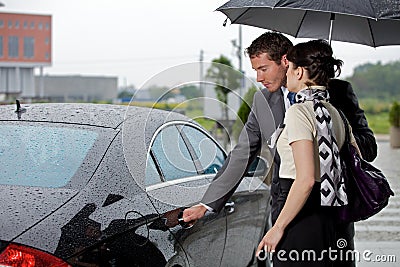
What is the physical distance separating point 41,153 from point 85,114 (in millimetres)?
A: 398

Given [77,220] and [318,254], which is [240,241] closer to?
[318,254]

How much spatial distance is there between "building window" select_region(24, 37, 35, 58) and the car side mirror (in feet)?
99.5

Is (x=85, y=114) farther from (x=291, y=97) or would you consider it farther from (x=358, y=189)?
(x=358, y=189)

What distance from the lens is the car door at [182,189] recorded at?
10.3ft

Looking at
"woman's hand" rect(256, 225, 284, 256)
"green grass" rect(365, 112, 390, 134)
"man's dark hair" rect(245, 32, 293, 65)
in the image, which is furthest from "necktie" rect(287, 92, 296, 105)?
"green grass" rect(365, 112, 390, 134)

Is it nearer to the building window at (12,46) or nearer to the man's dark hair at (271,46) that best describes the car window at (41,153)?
the man's dark hair at (271,46)

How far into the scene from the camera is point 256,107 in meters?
3.35

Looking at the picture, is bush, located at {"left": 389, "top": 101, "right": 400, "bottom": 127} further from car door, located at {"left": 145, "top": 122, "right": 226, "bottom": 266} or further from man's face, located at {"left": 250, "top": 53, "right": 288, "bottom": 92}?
man's face, located at {"left": 250, "top": 53, "right": 288, "bottom": 92}

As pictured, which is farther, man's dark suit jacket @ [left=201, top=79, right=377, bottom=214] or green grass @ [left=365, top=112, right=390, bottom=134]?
green grass @ [left=365, top=112, right=390, bottom=134]

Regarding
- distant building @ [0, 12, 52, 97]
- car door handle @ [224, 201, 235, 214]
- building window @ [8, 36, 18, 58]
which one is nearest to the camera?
car door handle @ [224, 201, 235, 214]

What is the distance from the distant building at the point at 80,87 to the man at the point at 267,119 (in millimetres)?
43220

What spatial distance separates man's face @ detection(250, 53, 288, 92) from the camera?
3141 millimetres

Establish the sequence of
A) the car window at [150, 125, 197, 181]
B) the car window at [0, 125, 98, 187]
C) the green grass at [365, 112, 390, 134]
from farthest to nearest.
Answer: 1. the green grass at [365, 112, 390, 134]
2. the car window at [150, 125, 197, 181]
3. the car window at [0, 125, 98, 187]

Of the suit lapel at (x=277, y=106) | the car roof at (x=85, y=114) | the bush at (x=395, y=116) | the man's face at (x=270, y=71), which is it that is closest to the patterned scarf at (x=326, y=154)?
the man's face at (x=270, y=71)
